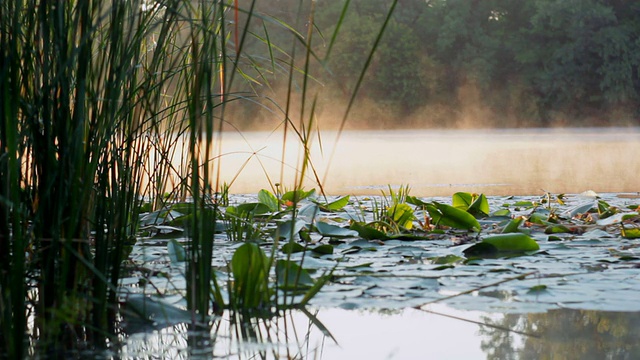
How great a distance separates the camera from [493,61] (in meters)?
18.4

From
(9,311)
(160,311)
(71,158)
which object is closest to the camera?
(9,311)

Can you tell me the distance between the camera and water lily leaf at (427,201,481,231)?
200cm

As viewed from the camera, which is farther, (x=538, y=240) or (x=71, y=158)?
(x=538, y=240)

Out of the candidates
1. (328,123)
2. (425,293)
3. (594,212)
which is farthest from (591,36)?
(425,293)

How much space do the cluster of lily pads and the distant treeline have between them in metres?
15.4

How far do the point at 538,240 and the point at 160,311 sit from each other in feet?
3.46

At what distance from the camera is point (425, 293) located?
4.19 ft

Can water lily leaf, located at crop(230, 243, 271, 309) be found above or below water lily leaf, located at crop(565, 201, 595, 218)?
below

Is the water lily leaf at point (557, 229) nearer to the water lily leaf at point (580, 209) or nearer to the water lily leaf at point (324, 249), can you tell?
the water lily leaf at point (580, 209)

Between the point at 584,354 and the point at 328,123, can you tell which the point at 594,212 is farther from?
the point at 328,123

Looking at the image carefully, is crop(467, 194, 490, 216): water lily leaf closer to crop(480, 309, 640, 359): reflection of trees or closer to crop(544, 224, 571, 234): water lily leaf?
crop(544, 224, 571, 234): water lily leaf

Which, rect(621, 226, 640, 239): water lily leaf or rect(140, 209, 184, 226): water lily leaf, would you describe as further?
rect(140, 209, 184, 226): water lily leaf

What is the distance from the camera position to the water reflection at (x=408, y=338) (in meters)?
0.98

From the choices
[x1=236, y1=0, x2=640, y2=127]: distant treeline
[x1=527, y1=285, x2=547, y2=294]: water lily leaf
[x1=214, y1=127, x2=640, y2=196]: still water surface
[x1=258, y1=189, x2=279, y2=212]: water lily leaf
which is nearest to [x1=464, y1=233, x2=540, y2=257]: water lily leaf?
[x1=527, y1=285, x2=547, y2=294]: water lily leaf
